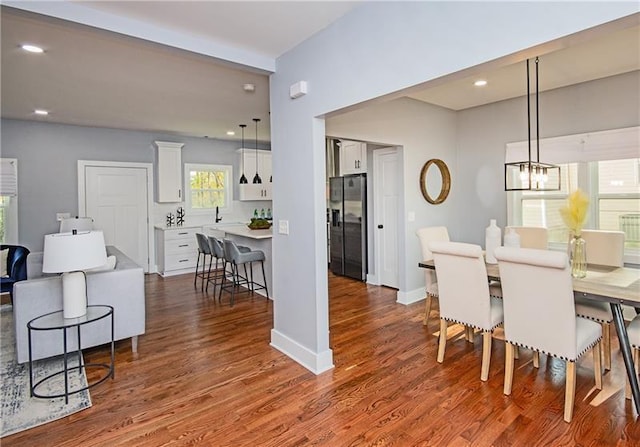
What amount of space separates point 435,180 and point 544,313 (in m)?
2.95

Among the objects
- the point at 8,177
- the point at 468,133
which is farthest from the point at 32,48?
the point at 468,133

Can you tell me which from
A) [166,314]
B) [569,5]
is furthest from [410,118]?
[166,314]

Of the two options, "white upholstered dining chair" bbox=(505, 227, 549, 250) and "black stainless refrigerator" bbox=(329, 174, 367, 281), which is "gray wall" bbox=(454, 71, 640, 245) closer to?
"white upholstered dining chair" bbox=(505, 227, 549, 250)

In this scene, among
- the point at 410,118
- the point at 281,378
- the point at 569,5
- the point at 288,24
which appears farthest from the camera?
the point at 410,118

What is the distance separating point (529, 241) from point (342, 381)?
266 centimetres

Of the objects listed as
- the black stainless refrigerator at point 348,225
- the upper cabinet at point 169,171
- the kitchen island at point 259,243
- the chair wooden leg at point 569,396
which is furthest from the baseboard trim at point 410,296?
the upper cabinet at point 169,171

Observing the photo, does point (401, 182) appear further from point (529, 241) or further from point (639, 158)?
point (639, 158)

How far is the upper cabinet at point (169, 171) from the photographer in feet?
21.8

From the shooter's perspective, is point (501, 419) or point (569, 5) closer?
point (569, 5)

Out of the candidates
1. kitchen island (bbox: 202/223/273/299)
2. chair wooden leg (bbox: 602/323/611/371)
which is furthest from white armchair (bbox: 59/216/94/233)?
chair wooden leg (bbox: 602/323/611/371)

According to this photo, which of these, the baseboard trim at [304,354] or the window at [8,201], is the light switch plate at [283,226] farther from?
the window at [8,201]

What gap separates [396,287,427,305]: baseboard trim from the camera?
459 centimetres

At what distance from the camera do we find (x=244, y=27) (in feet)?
8.52

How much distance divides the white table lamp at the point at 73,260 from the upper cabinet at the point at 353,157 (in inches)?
146
